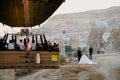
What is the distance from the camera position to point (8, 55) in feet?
82.9

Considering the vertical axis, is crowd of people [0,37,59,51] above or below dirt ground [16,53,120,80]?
above

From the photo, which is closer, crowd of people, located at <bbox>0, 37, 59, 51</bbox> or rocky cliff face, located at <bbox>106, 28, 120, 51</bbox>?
crowd of people, located at <bbox>0, 37, 59, 51</bbox>

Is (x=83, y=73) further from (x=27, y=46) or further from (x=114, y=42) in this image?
(x=114, y=42)

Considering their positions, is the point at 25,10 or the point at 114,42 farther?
the point at 114,42

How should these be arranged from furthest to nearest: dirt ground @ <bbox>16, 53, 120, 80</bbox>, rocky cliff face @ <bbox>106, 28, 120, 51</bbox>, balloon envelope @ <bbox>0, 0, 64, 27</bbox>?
rocky cliff face @ <bbox>106, 28, 120, 51</bbox>, dirt ground @ <bbox>16, 53, 120, 80</bbox>, balloon envelope @ <bbox>0, 0, 64, 27</bbox>

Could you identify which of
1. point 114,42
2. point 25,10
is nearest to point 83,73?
Result: point 25,10

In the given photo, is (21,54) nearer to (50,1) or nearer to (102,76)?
(50,1)

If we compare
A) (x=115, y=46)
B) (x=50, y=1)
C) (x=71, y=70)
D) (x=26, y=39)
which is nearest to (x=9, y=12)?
(x=50, y=1)

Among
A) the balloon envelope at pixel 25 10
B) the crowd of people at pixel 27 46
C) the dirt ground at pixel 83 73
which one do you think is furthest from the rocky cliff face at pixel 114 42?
the crowd of people at pixel 27 46

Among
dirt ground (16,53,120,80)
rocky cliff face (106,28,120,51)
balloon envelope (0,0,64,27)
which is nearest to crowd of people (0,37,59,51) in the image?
balloon envelope (0,0,64,27)

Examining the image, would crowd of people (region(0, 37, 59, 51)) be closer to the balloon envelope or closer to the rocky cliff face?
the balloon envelope

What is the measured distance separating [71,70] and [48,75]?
3181 mm

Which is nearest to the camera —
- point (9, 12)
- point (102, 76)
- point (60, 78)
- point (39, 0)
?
point (39, 0)

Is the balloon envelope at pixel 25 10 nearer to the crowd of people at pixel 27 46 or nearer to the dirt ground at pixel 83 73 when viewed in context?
the crowd of people at pixel 27 46
